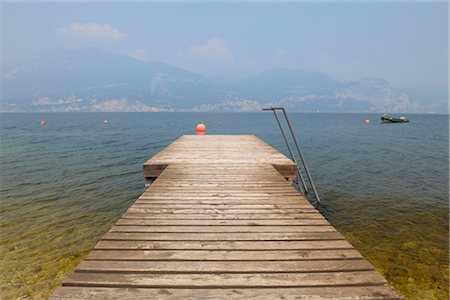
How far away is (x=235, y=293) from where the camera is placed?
268 cm

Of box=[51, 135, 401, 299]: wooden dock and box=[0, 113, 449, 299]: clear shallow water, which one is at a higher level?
box=[51, 135, 401, 299]: wooden dock

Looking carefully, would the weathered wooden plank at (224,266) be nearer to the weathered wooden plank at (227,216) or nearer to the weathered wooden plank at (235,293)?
the weathered wooden plank at (235,293)

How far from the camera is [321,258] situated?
3279mm

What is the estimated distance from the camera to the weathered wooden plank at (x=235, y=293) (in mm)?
2613

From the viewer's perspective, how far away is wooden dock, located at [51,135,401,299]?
2711 millimetres

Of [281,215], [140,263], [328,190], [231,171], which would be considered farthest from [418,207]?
[140,263]

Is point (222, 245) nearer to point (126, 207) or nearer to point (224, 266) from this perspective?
point (224, 266)

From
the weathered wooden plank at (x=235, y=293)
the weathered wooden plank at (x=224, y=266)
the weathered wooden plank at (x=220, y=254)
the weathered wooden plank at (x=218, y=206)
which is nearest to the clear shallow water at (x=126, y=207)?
the weathered wooden plank at (x=218, y=206)

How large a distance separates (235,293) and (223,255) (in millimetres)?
716

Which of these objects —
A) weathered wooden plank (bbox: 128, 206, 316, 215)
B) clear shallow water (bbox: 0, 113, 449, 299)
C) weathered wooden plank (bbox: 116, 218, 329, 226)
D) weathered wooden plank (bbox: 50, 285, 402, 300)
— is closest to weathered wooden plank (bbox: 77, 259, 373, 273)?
weathered wooden plank (bbox: 50, 285, 402, 300)

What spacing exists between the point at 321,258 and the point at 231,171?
206 inches

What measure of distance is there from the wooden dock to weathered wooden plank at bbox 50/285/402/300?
0.01m

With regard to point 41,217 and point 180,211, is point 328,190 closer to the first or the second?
point 180,211

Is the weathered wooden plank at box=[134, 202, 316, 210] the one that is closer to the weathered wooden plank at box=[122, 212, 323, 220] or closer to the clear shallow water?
the weathered wooden plank at box=[122, 212, 323, 220]
